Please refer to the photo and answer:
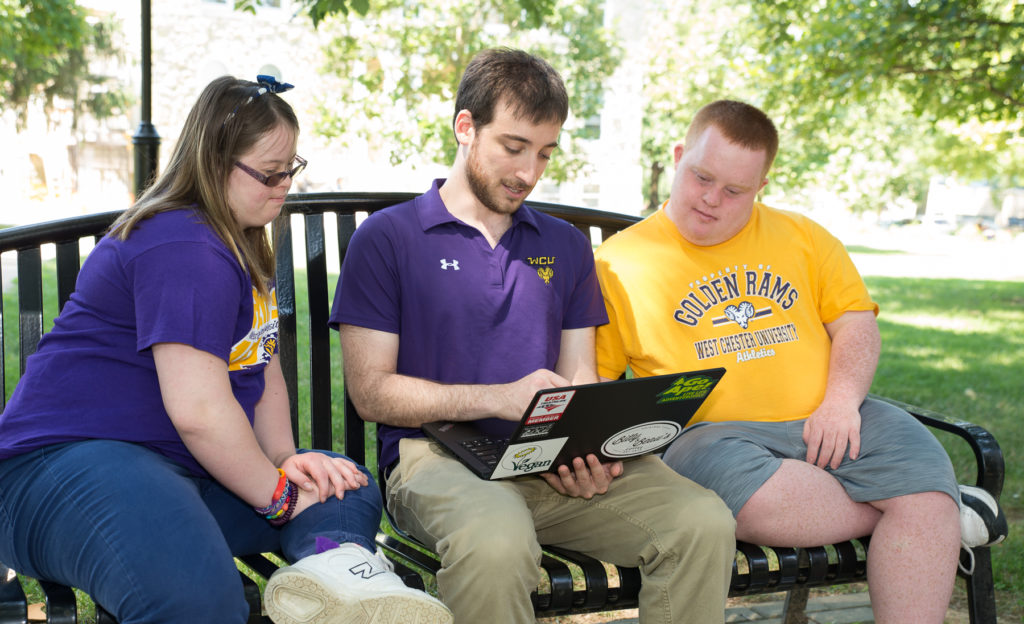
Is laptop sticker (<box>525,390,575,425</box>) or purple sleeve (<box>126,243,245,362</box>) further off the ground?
purple sleeve (<box>126,243,245,362</box>)

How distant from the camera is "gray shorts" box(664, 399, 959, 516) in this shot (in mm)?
2574

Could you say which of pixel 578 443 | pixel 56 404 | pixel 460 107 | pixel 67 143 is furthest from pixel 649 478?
pixel 67 143

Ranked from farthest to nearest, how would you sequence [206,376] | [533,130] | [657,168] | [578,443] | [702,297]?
[657,168], [702,297], [533,130], [578,443], [206,376]

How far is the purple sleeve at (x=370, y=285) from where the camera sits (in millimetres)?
2557

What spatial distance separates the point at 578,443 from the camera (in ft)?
7.50

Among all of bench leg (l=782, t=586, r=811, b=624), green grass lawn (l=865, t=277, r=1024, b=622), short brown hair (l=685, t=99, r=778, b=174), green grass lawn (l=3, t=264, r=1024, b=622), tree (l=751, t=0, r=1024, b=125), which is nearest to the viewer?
short brown hair (l=685, t=99, r=778, b=174)

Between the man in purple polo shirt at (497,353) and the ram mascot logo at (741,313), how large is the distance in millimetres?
418

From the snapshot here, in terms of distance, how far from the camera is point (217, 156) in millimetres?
2238

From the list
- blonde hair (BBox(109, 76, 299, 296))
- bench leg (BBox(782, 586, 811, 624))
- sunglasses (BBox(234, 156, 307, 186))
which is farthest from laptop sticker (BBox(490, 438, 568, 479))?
bench leg (BBox(782, 586, 811, 624))

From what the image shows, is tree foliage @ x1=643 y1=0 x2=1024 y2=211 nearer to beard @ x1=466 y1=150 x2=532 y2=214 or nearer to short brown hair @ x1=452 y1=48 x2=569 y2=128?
short brown hair @ x1=452 y1=48 x2=569 y2=128

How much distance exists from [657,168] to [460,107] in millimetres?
32589

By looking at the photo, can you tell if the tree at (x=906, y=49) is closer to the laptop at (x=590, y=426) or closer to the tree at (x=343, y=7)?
the tree at (x=343, y=7)

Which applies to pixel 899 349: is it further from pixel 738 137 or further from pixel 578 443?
pixel 578 443

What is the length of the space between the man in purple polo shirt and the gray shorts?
0.63ft
